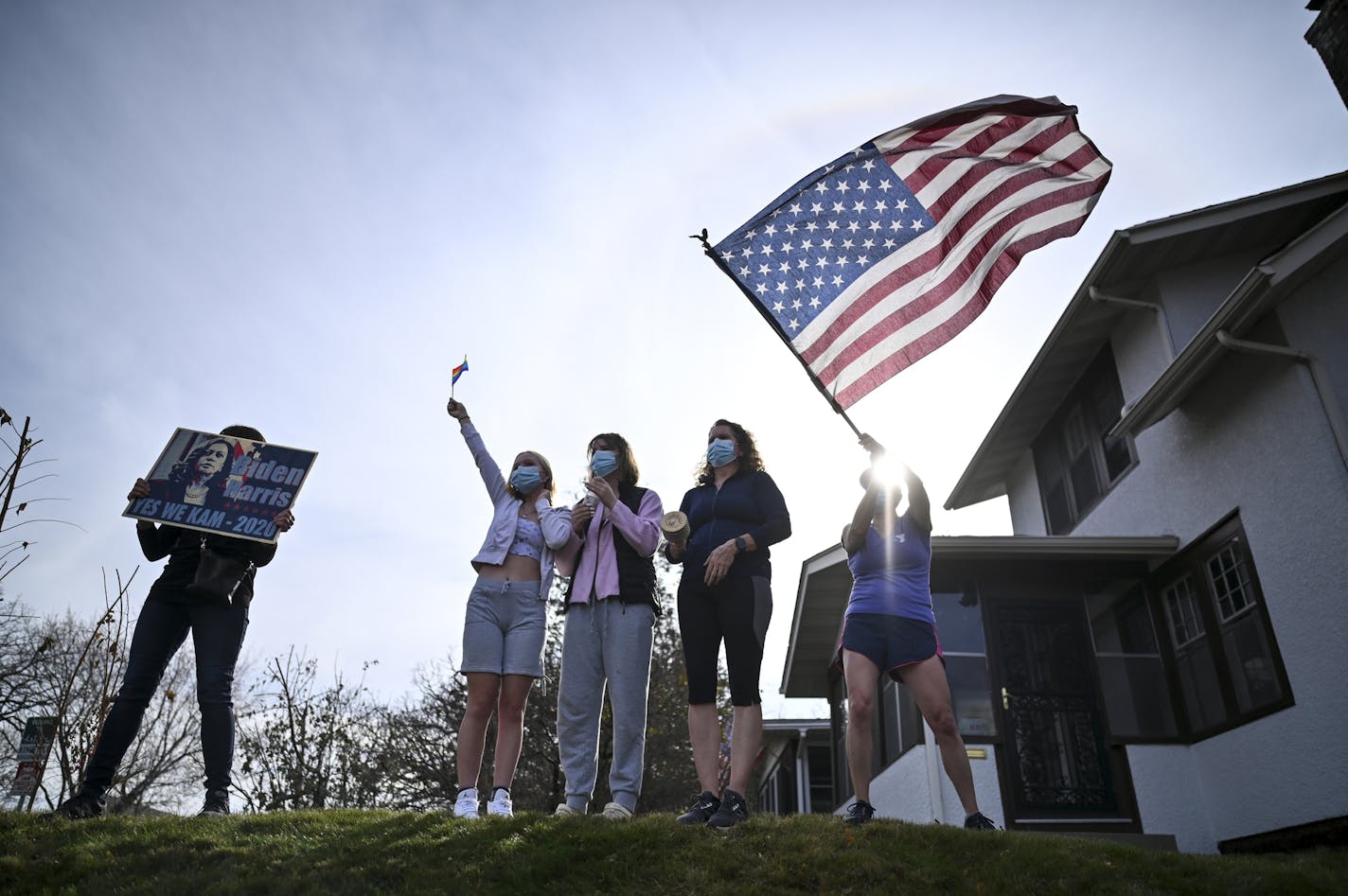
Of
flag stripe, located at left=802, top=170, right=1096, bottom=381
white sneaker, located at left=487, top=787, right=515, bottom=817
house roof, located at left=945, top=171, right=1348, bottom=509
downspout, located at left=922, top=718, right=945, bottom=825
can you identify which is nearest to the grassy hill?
white sneaker, located at left=487, top=787, right=515, bottom=817

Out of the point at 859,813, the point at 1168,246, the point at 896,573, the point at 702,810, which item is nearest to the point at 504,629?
the point at 702,810

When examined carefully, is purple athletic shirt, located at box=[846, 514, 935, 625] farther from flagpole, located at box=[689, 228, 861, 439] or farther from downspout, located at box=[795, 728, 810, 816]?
downspout, located at box=[795, 728, 810, 816]

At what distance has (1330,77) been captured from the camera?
1000 centimetres

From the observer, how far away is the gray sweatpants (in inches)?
187

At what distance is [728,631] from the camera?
15.8 ft

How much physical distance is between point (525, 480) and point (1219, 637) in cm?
718

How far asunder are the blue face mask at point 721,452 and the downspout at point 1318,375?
4.88 metres

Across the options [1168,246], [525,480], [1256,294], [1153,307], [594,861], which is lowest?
[594,861]

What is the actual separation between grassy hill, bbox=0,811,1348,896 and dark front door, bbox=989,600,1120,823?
458 cm

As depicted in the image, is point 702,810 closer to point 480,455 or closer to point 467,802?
point 467,802

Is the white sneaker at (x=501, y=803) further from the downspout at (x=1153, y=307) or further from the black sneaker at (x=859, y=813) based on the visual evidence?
the downspout at (x=1153, y=307)

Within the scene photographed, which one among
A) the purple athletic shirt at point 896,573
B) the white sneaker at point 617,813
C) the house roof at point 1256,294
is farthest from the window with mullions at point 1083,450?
the white sneaker at point 617,813

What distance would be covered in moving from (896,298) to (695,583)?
7.40 ft

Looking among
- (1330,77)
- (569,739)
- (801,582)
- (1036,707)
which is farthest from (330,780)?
(1330,77)
